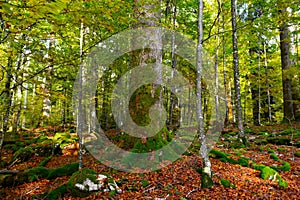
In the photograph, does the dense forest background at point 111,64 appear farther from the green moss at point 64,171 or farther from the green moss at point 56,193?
the green moss at point 56,193

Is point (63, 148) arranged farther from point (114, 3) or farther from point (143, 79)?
point (114, 3)

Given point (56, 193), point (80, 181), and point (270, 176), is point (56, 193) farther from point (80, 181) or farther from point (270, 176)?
point (270, 176)

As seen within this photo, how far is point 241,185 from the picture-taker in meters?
4.58

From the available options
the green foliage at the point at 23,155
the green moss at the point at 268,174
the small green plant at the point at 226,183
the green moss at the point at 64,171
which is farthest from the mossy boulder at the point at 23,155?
the green moss at the point at 268,174

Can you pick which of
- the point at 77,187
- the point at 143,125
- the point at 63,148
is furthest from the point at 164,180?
the point at 63,148

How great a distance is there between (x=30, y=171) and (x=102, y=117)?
11593 millimetres

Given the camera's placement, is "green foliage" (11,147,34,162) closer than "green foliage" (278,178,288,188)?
No

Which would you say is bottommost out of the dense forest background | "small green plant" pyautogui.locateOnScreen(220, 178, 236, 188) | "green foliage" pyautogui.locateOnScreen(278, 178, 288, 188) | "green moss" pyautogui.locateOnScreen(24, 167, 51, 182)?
"green moss" pyautogui.locateOnScreen(24, 167, 51, 182)

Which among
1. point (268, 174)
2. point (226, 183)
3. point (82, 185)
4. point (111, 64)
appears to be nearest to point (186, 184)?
point (226, 183)

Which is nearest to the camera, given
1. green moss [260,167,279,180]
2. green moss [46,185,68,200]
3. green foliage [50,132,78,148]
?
green moss [46,185,68,200]

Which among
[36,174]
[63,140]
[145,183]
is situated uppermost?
[63,140]

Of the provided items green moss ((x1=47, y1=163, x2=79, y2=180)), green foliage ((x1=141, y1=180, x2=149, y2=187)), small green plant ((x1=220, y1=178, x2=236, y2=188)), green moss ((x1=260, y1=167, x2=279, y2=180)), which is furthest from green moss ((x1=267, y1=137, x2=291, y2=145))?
green moss ((x1=47, y1=163, x2=79, y2=180))

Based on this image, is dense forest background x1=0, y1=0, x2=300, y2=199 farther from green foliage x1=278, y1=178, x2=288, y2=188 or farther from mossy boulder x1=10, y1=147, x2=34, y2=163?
green foliage x1=278, y1=178, x2=288, y2=188

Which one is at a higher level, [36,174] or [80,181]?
[80,181]
